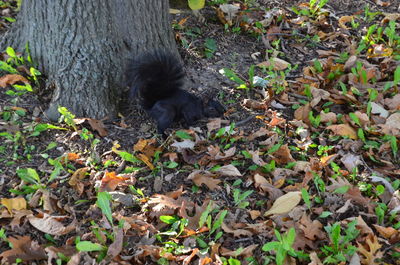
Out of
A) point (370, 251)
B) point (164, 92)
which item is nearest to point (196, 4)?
point (164, 92)

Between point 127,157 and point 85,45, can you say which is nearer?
point 127,157

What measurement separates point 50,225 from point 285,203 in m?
1.54

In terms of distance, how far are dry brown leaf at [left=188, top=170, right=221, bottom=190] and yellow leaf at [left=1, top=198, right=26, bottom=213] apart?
3.73ft

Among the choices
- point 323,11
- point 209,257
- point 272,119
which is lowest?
point 209,257

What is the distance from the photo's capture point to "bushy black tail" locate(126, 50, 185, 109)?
3531mm

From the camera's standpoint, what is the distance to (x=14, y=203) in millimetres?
2797

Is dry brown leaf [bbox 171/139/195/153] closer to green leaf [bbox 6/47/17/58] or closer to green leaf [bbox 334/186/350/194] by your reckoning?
green leaf [bbox 334/186/350/194]

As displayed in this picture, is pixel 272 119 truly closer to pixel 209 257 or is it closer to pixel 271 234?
pixel 271 234

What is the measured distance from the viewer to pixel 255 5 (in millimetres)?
5344

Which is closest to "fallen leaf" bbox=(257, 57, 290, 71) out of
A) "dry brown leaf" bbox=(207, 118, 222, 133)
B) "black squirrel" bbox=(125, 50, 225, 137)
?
"black squirrel" bbox=(125, 50, 225, 137)

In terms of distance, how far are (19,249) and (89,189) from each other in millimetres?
636

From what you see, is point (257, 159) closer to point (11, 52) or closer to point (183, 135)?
point (183, 135)

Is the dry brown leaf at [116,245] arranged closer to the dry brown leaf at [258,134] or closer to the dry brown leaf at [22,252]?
the dry brown leaf at [22,252]

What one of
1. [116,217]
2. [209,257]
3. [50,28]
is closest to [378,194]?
[209,257]
